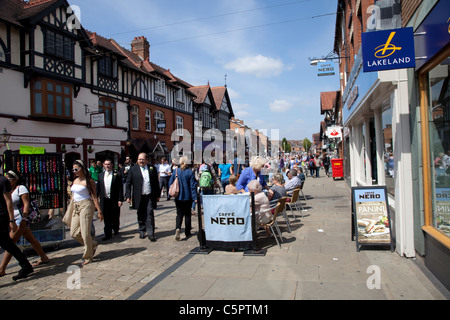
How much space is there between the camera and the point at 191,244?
625 centimetres

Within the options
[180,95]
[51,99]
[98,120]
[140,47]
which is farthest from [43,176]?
[180,95]

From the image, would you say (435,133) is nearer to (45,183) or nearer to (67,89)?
(45,183)

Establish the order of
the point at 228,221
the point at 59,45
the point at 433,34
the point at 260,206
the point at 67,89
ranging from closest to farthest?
the point at 433,34
the point at 228,221
the point at 260,206
the point at 59,45
the point at 67,89

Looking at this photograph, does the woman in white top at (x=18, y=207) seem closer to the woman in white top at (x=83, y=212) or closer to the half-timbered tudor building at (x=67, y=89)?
Result: the woman in white top at (x=83, y=212)

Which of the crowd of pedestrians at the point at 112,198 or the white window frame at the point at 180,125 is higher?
the white window frame at the point at 180,125

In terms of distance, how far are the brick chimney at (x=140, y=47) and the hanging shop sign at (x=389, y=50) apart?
25.0 m

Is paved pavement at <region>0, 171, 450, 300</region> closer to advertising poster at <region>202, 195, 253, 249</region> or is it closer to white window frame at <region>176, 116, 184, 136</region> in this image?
advertising poster at <region>202, 195, 253, 249</region>

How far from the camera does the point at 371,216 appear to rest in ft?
17.8

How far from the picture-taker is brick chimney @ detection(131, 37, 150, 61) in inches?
1065

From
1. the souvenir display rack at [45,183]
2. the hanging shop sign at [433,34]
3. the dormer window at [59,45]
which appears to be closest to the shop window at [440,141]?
the hanging shop sign at [433,34]

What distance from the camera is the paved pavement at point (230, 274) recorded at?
12.4 feet

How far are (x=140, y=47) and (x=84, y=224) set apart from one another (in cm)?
2488
